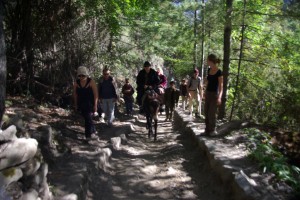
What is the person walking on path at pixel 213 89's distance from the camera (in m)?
8.31

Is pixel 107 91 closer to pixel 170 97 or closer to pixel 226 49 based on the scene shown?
pixel 226 49

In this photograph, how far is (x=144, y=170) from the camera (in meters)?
7.69

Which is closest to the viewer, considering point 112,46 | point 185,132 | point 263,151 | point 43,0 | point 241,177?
point 241,177

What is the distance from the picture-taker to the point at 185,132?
11.5m

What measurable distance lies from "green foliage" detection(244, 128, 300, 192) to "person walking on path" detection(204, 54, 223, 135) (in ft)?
4.04

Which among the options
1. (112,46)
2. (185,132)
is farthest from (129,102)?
(185,132)

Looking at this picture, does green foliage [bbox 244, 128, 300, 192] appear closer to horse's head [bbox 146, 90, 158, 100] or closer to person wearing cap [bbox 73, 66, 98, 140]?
horse's head [bbox 146, 90, 158, 100]

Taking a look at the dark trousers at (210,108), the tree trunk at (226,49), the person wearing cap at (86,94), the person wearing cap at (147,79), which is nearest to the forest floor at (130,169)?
the dark trousers at (210,108)

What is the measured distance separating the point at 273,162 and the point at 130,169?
306 cm

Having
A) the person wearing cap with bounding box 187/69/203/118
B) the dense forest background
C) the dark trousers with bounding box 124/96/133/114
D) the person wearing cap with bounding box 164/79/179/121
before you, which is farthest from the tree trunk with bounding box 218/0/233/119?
the dark trousers with bounding box 124/96/133/114

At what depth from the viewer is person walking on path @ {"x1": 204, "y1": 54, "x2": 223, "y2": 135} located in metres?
8.31

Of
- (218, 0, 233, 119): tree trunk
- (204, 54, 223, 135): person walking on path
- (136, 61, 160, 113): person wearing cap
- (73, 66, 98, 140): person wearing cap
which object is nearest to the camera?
(204, 54, 223, 135): person walking on path

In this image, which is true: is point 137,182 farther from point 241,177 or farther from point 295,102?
point 295,102

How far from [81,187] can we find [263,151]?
3.56 metres
